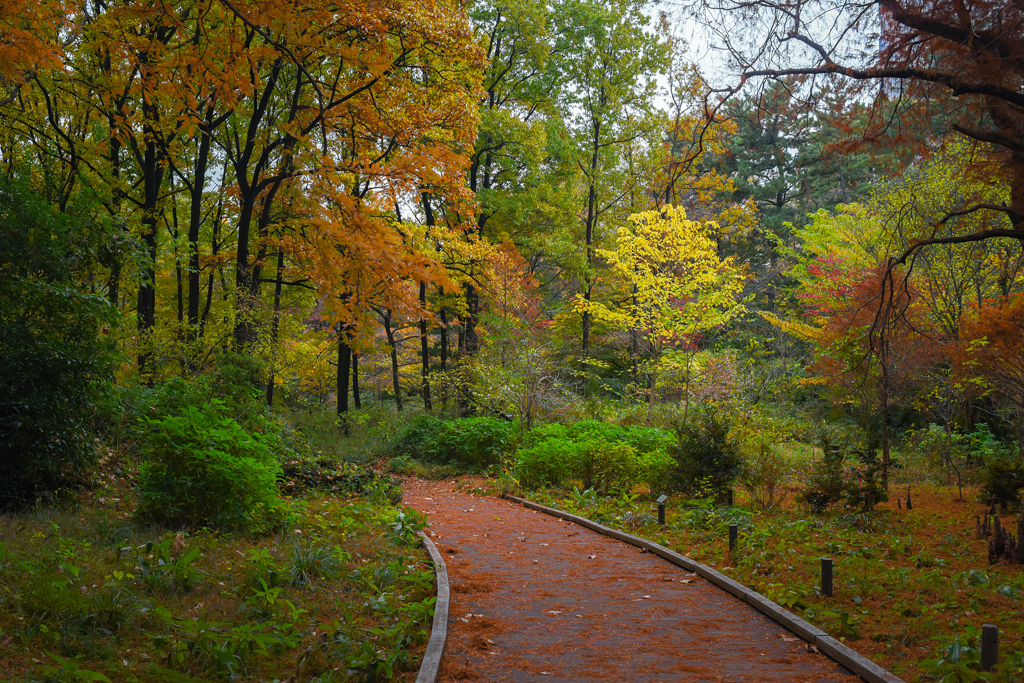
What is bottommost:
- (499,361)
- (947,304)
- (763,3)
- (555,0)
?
(499,361)

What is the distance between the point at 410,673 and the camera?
4.16 meters

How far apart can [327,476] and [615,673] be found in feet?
24.6

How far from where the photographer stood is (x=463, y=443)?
15305 mm

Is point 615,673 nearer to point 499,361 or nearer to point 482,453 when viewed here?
point 482,453

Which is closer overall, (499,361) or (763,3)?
(763,3)

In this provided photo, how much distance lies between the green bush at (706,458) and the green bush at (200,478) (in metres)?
6.49

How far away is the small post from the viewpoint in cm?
396

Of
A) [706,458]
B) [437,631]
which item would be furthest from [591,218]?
[437,631]

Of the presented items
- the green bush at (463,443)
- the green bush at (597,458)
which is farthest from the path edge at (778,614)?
the green bush at (463,443)

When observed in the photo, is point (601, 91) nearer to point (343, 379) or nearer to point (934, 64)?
point (343, 379)

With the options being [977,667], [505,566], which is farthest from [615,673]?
[505,566]

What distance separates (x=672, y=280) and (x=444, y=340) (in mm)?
8392

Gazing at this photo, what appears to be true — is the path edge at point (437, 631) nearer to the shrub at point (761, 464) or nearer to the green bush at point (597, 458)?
the green bush at point (597, 458)

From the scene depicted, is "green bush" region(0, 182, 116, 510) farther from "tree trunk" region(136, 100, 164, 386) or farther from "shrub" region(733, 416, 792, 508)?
"shrub" region(733, 416, 792, 508)
